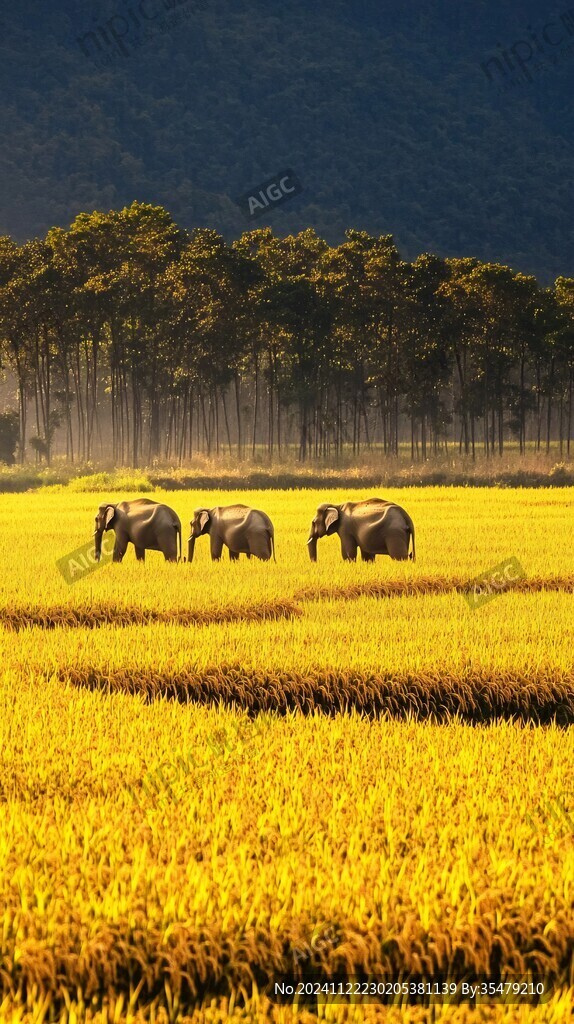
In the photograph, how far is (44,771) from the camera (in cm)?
919

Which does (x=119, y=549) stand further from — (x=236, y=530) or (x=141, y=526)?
(x=236, y=530)

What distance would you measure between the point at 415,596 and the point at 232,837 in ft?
40.1

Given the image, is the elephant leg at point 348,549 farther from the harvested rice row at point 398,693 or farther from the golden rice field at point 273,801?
the harvested rice row at point 398,693

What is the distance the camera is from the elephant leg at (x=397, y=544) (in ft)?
76.7

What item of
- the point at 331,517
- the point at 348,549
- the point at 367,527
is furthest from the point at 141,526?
the point at 367,527

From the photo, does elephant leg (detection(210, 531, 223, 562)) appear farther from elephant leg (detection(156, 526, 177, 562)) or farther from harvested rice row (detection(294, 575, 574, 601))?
harvested rice row (detection(294, 575, 574, 601))

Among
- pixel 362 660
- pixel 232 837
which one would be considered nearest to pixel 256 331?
pixel 362 660

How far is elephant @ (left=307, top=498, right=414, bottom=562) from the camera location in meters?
23.4

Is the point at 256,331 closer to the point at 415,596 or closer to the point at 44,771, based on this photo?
the point at 415,596

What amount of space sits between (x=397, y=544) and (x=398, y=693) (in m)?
10.8

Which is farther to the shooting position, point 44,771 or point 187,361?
point 187,361

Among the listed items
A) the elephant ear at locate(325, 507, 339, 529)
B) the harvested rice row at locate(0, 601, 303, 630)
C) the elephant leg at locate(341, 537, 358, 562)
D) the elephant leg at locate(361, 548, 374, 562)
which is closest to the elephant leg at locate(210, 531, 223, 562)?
the elephant ear at locate(325, 507, 339, 529)

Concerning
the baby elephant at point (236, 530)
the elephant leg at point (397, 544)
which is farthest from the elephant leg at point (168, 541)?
the elephant leg at point (397, 544)

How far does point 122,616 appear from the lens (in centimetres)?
1748
